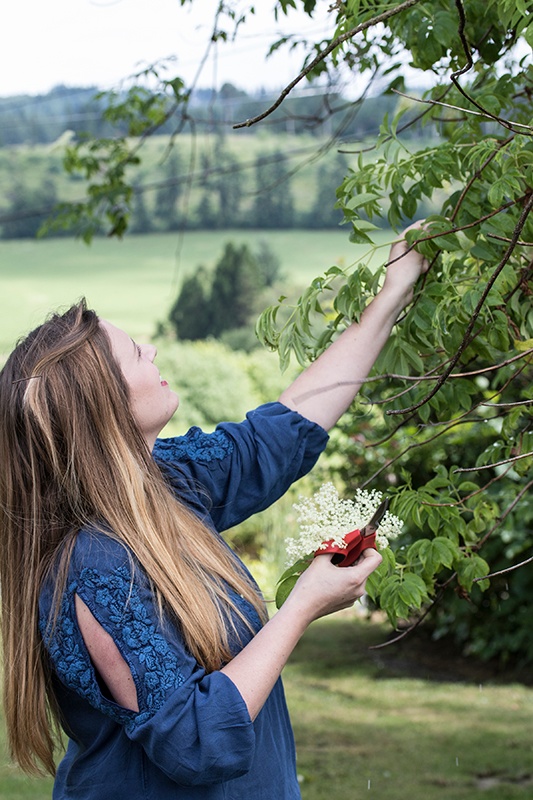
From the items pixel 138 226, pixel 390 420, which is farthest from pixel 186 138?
pixel 390 420

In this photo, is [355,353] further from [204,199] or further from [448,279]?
[204,199]

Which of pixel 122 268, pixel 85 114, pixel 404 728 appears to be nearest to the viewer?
pixel 404 728

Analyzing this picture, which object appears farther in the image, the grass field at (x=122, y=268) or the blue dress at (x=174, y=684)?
the grass field at (x=122, y=268)

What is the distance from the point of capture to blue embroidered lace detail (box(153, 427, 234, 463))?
180cm

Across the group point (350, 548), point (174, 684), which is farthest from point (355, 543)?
point (174, 684)

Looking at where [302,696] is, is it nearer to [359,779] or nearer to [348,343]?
[359,779]

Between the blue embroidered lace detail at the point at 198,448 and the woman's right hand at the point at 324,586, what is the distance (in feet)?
1.47

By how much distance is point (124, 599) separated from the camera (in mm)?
1353

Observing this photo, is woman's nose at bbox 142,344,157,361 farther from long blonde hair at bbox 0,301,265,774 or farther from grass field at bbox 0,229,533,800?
grass field at bbox 0,229,533,800

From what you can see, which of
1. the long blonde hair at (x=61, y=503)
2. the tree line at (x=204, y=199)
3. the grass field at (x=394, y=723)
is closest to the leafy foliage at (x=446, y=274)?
the long blonde hair at (x=61, y=503)

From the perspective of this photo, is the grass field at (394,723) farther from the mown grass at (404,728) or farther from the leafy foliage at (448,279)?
the leafy foliage at (448,279)

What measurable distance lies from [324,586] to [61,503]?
45cm

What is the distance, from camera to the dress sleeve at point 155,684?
128 centimetres

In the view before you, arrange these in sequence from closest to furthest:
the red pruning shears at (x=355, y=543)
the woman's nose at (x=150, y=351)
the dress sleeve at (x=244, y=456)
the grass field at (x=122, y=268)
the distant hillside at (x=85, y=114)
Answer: the red pruning shears at (x=355, y=543)
the woman's nose at (x=150, y=351)
the dress sleeve at (x=244, y=456)
the distant hillside at (x=85, y=114)
the grass field at (x=122, y=268)
